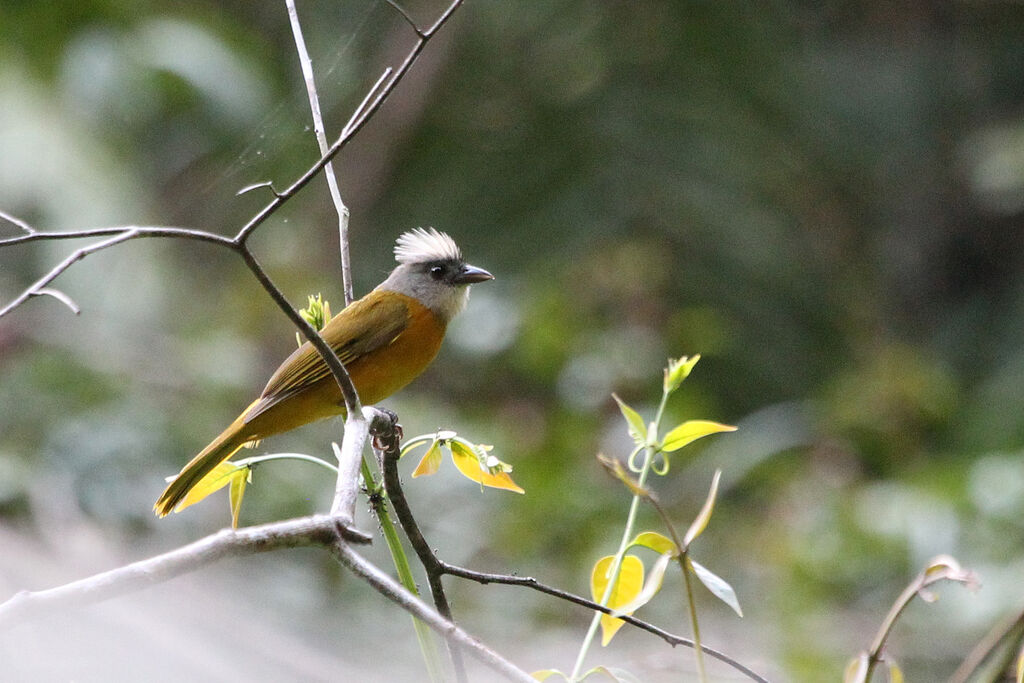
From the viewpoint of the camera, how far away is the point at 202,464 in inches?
98.5

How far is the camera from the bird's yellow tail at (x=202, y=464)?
225 cm

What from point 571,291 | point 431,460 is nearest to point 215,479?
point 431,460

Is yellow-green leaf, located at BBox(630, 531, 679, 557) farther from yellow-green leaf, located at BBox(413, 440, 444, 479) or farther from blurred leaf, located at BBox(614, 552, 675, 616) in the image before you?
yellow-green leaf, located at BBox(413, 440, 444, 479)

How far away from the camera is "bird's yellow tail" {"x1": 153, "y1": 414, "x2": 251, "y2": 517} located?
88.6 inches

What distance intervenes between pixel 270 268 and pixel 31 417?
1704mm

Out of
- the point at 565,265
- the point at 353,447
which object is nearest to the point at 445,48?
the point at 565,265

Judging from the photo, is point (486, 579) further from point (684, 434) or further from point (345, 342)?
point (345, 342)

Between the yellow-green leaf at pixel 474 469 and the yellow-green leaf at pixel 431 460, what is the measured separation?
22mm

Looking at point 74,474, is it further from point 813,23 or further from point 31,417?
point 813,23

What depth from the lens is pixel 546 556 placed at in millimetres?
4859

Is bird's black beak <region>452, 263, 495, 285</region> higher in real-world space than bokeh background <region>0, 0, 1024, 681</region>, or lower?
lower

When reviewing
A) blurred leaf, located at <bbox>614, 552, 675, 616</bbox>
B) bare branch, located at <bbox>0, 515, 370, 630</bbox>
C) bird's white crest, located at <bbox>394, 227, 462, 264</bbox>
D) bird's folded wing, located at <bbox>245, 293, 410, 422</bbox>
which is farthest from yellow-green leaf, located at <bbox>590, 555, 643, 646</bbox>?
bird's white crest, located at <bbox>394, 227, 462, 264</bbox>

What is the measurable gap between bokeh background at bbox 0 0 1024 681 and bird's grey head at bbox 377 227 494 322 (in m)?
0.48

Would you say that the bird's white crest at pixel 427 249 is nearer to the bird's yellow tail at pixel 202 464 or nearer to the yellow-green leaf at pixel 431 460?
the bird's yellow tail at pixel 202 464
